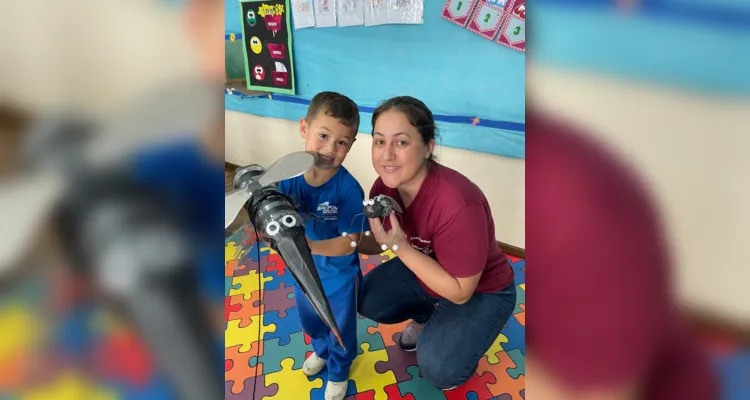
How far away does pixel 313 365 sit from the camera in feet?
3.77

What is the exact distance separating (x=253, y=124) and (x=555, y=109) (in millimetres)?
1736

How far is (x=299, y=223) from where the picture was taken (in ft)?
2.04

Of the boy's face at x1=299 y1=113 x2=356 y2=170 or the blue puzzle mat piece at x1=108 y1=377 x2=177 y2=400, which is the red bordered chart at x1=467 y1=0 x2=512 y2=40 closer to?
the boy's face at x1=299 y1=113 x2=356 y2=170

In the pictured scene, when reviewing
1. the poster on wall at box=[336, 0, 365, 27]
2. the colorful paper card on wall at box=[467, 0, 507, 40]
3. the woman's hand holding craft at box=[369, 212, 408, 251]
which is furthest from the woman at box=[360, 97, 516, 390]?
the poster on wall at box=[336, 0, 365, 27]

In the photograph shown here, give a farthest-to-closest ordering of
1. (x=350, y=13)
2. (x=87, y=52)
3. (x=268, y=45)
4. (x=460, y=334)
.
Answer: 1. (x=268, y=45)
2. (x=350, y=13)
3. (x=460, y=334)
4. (x=87, y=52)

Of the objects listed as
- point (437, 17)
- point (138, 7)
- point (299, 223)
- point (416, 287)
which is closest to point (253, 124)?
point (437, 17)

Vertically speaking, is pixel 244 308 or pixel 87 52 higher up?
pixel 87 52

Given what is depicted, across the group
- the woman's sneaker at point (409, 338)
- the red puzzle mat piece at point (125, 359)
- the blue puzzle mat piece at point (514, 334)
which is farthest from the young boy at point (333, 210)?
the red puzzle mat piece at point (125, 359)

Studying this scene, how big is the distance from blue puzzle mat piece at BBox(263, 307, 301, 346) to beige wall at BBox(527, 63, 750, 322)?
113 cm

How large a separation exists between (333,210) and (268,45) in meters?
0.99

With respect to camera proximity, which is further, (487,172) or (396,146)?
(487,172)

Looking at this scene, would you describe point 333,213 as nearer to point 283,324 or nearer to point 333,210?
point 333,210

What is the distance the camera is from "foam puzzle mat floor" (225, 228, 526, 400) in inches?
43.0

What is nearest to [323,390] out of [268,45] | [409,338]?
[409,338]
